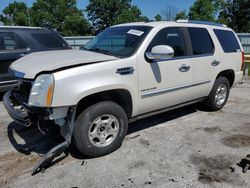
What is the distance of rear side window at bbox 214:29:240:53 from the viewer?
17.5ft

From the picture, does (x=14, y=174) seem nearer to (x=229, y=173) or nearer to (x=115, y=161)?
(x=115, y=161)

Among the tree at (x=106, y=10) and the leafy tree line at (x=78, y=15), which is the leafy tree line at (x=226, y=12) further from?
the tree at (x=106, y=10)

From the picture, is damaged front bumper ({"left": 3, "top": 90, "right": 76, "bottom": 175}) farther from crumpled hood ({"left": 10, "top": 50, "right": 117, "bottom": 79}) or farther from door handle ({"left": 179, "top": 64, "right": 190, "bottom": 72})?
door handle ({"left": 179, "top": 64, "right": 190, "bottom": 72})

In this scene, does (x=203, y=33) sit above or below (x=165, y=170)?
above

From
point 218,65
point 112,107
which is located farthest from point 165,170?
point 218,65

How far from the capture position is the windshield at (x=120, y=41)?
3896 mm

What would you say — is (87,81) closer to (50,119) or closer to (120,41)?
(50,119)

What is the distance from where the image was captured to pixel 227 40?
5539 millimetres

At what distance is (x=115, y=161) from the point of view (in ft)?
11.7

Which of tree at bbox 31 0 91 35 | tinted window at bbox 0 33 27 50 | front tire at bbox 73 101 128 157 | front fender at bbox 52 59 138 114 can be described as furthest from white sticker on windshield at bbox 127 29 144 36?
tree at bbox 31 0 91 35

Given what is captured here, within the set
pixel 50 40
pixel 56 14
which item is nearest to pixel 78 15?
pixel 56 14

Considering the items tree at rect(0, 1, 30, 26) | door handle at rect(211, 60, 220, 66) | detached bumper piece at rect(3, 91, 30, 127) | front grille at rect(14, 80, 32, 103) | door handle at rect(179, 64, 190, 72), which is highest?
tree at rect(0, 1, 30, 26)

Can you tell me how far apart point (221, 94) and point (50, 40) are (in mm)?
4392

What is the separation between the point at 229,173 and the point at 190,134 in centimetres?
127
